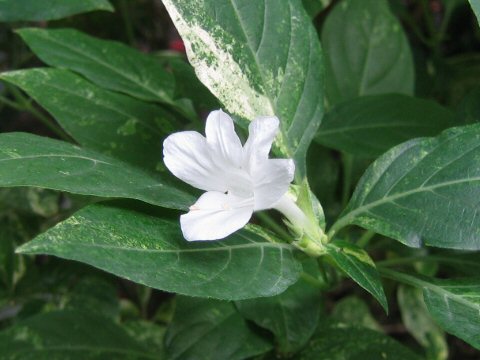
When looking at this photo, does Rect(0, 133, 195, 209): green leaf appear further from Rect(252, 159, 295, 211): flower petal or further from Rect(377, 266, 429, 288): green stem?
Rect(377, 266, 429, 288): green stem

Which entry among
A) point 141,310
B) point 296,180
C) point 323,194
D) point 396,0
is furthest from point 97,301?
point 396,0

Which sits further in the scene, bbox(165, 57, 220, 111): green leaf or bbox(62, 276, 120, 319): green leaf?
bbox(62, 276, 120, 319): green leaf

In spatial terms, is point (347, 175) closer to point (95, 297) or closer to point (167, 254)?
point (95, 297)

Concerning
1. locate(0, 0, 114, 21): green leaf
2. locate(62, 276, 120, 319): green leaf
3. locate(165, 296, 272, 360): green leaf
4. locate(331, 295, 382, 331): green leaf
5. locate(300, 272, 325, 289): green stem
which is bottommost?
locate(331, 295, 382, 331): green leaf

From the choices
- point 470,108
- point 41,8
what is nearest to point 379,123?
point 470,108

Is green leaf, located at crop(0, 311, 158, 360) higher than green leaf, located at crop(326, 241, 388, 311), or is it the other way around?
green leaf, located at crop(326, 241, 388, 311)

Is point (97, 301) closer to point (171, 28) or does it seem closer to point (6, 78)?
point (6, 78)

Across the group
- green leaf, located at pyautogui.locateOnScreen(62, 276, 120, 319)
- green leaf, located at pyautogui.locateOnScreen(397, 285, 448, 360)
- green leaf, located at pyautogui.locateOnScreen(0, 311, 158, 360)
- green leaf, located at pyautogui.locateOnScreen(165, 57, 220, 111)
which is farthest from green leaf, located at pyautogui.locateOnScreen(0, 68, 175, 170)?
green leaf, located at pyautogui.locateOnScreen(397, 285, 448, 360)

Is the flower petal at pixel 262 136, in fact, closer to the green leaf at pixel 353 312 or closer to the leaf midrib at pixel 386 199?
the leaf midrib at pixel 386 199
